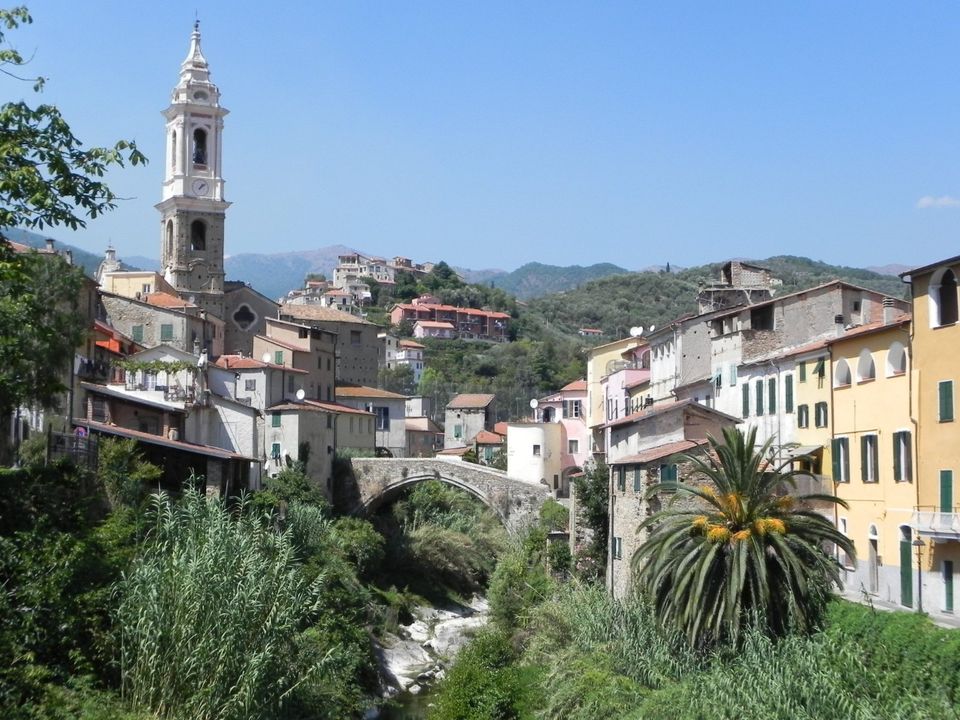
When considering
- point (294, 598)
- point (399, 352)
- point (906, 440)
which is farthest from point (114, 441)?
point (399, 352)

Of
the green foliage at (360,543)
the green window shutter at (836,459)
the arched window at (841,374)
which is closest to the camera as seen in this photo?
the arched window at (841,374)

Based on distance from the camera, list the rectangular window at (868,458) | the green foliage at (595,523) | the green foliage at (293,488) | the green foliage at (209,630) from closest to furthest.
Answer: the green foliage at (209,630) < the rectangular window at (868,458) < the green foliage at (595,523) < the green foliage at (293,488)

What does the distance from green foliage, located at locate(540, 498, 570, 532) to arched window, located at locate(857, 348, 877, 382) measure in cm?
2662

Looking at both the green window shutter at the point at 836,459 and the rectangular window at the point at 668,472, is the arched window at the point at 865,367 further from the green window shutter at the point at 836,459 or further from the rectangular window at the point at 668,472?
the rectangular window at the point at 668,472

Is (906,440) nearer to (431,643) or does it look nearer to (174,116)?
(431,643)

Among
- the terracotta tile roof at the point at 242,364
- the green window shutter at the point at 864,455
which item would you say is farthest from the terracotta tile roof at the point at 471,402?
the green window shutter at the point at 864,455

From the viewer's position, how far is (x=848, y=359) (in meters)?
36.6

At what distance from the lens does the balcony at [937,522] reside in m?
29.7

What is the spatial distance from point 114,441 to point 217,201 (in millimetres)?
50173

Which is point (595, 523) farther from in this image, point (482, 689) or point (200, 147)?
point (200, 147)

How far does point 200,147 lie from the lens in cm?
9225

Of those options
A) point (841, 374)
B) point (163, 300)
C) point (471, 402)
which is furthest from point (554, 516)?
point (471, 402)

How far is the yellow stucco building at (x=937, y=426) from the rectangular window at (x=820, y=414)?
625 cm

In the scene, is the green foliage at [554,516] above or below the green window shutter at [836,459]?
below
